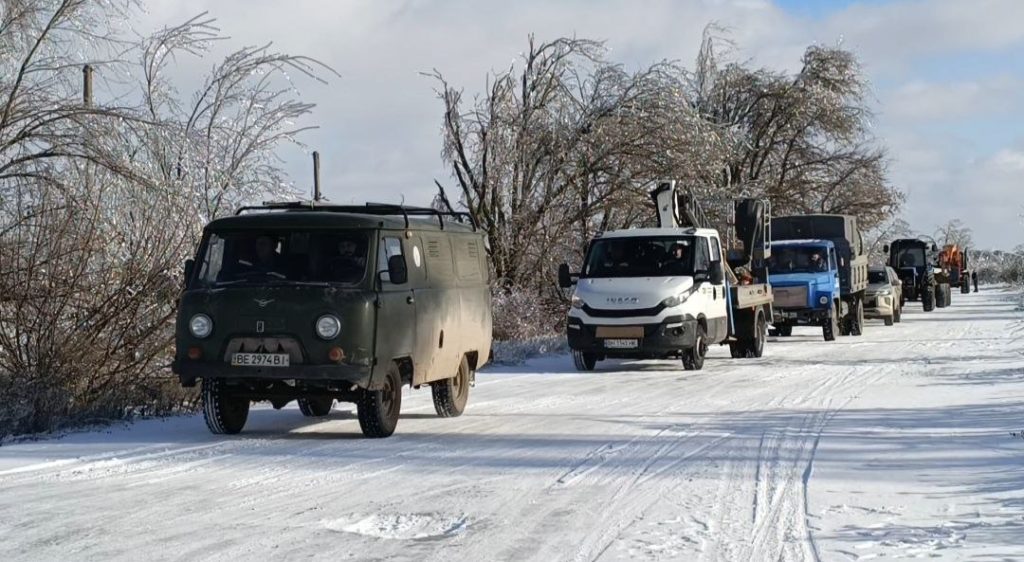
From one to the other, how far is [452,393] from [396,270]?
2431 millimetres

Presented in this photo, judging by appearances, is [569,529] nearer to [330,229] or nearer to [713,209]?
[330,229]

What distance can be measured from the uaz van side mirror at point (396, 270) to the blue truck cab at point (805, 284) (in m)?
19.7

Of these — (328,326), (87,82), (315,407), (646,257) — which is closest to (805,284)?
(646,257)

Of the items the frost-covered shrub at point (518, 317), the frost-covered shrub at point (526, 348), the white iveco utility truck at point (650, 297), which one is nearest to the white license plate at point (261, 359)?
the white iveco utility truck at point (650, 297)

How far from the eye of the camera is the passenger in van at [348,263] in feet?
39.4

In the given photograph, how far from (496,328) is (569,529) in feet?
67.7

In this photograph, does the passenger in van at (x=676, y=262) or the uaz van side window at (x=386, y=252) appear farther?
the passenger in van at (x=676, y=262)

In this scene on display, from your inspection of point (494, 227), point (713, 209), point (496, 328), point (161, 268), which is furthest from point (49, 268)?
point (713, 209)

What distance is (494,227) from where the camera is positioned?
102 feet

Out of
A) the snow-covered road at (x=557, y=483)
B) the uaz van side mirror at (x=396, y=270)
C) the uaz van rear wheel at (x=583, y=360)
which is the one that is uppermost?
the uaz van side mirror at (x=396, y=270)

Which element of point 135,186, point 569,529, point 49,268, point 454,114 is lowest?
point 569,529

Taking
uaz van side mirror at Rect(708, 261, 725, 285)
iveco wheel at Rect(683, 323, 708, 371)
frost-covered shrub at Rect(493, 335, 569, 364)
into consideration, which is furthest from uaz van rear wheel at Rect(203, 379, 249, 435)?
frost-covered shrub at Rect(493, 335, 569, 364)

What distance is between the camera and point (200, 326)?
11.8 metres

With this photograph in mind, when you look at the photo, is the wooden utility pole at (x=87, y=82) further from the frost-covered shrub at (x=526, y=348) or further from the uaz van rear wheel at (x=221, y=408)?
the frost-covered shrub at (x=526, y=348)
